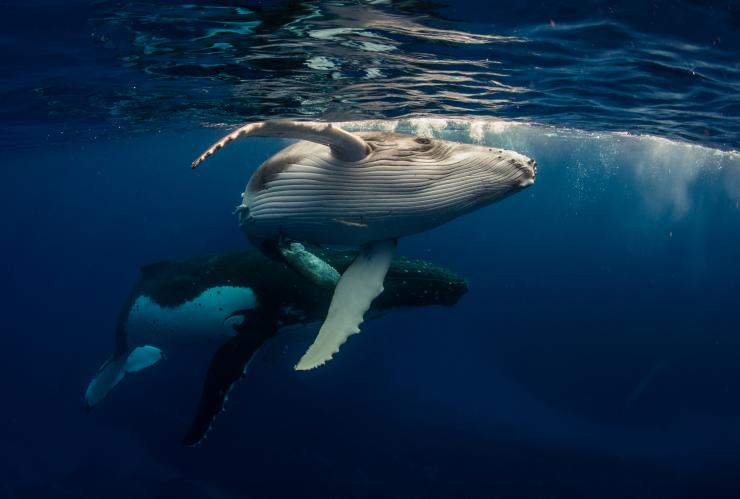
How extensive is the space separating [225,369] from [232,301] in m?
1.40

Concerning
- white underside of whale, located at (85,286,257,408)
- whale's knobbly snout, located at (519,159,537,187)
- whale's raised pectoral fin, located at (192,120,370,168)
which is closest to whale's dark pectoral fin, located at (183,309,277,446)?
white underside of whale, located at (85,286,257,408)

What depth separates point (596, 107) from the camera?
17.7 meters

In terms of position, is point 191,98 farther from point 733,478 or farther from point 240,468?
point 733,478

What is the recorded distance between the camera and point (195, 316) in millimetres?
9125

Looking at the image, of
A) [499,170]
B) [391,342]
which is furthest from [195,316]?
[391,342]

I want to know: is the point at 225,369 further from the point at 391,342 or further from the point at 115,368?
the point at 391,342

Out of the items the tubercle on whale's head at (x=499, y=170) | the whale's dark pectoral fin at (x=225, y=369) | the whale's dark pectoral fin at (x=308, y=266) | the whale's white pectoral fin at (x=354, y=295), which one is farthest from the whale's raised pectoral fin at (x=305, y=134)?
the whale's dark pectoral fin at (x=225, y=369)

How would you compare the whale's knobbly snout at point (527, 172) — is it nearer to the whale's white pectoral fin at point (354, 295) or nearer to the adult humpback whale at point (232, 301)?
the whale's white pectoral fin at point (354, 295)

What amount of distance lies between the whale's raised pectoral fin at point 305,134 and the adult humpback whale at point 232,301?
4201 millimetres

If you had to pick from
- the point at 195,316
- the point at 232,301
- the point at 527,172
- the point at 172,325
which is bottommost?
the point at 172,325

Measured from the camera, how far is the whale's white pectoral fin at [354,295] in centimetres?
387

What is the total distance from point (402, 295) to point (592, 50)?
7481 millimetres

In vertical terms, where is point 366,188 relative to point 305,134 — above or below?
below

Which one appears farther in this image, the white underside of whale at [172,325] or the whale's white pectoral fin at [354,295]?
the white underside of whale at [172,325]
